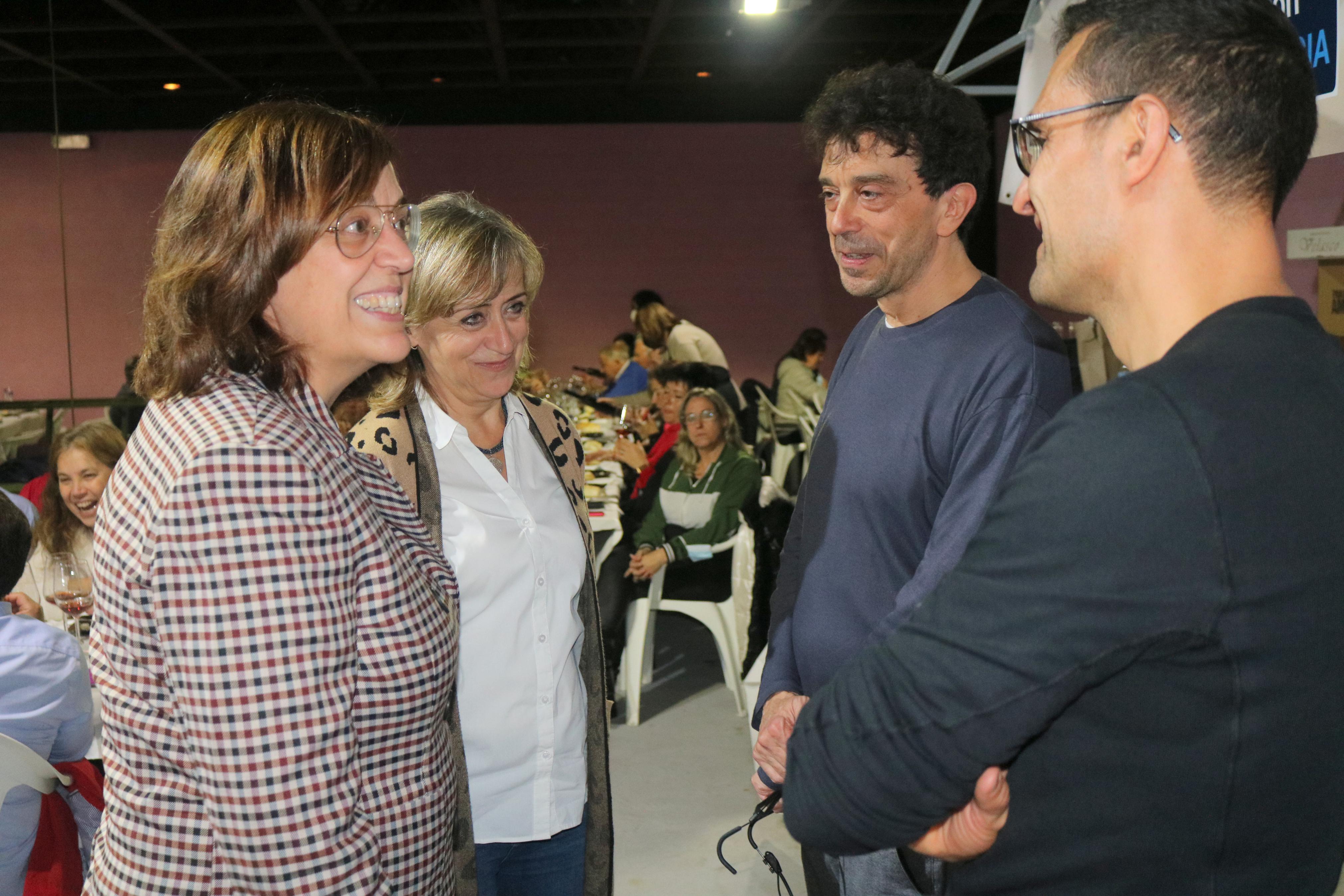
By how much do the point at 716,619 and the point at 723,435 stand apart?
2.77 ft

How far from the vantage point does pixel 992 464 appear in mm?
1348

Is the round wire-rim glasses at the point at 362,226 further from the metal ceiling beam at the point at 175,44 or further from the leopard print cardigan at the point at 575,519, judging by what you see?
the metal ceiling beam at the point at 175,44

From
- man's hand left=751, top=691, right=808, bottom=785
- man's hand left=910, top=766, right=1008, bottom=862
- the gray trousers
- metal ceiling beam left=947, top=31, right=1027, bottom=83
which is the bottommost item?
the gray trousers

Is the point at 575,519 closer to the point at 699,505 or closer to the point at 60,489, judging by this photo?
the point at 60,489

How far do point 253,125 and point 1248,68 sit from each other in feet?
3.17

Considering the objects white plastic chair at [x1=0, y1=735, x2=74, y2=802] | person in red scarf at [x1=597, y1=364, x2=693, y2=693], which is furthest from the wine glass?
person in red scarf at [x1=597, y1=364, x2=693, y2=693]

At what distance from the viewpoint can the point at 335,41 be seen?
25.8 feet

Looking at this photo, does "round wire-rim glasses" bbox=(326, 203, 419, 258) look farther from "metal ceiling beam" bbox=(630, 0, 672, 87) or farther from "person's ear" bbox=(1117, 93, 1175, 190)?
"metal ceiling beam" bbox=(630, 0, 672, 87)

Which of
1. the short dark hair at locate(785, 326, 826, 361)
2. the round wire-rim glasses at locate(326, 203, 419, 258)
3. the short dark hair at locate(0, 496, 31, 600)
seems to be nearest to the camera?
the round wire-rim glasses at locate(326, 203, 419, 258)

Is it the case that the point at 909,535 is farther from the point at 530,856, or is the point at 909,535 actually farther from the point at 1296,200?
the point at 1296,200

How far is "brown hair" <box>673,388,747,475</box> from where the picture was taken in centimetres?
446

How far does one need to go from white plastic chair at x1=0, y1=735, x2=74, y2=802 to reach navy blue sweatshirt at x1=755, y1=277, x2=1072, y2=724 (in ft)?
4.12

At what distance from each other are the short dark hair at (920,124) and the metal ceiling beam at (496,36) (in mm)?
5914

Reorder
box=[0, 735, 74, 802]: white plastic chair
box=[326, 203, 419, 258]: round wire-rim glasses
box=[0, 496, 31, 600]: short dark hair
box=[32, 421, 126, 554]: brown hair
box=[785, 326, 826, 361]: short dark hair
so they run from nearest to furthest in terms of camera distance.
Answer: box=[326, 203, 419, 258]: round wire-rim glasses
box=[0, 735, 74, 802]: white plastic chair
box=[0, 496, 31, 600]: short dark hair
box=[32, 421, 126, 554]: brown hair
box=[785, 326, 826, 361]: short dark hair
